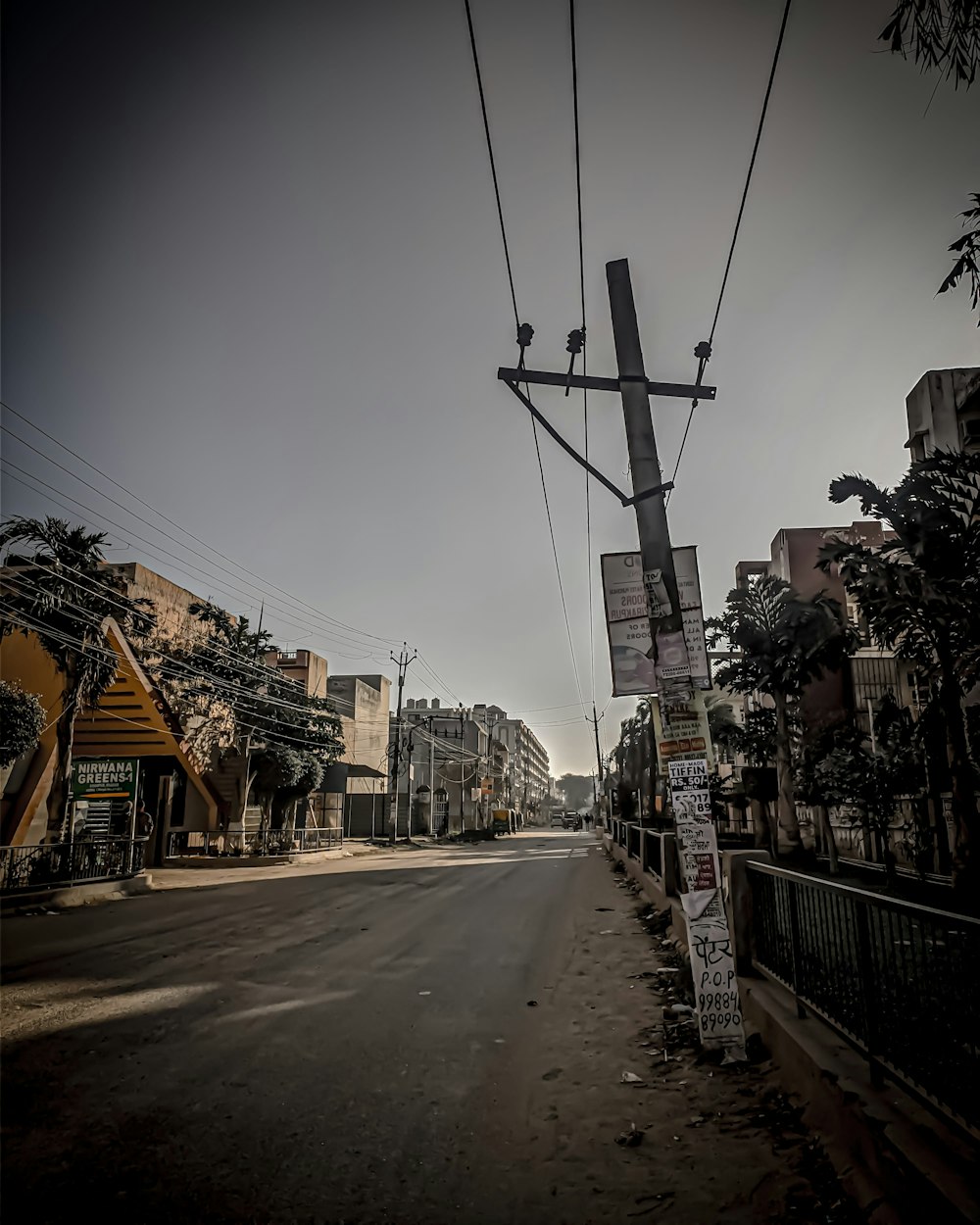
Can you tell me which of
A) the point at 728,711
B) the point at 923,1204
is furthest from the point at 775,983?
the point at 728,711

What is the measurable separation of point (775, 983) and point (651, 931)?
630 cm

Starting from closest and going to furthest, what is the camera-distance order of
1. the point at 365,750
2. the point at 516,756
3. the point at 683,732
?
the point at 683,732
the point at 365,750
the point at 516,756

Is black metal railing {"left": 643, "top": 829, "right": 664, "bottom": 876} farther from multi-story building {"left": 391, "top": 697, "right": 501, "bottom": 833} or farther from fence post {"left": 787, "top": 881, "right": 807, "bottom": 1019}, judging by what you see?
multi-story building {"left": 391, "top": 697, "right": 501, "bottom": 833}

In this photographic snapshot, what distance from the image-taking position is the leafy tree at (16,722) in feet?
52.5

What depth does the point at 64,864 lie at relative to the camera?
1706 cm

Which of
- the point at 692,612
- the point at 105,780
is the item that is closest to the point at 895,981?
the point at 692,612

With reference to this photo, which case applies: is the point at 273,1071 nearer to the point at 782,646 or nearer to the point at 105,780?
the point at 105,780

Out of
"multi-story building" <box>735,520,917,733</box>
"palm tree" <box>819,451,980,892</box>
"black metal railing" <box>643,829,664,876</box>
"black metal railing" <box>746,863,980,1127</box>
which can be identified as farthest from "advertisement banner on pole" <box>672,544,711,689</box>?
"multi-story building" <box>735,520,917,733</box>

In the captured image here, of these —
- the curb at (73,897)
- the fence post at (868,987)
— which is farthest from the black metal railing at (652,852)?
the fence post at (868,987)

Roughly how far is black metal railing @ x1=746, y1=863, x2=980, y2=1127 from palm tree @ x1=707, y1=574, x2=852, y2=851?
14240 mm

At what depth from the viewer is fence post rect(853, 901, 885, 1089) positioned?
12.9 ft

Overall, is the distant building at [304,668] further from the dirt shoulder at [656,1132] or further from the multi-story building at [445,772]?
the dirt shoulder at [656,1132]

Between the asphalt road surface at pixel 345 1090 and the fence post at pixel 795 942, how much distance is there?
2.13 feet

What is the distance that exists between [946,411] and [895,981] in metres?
23.1
